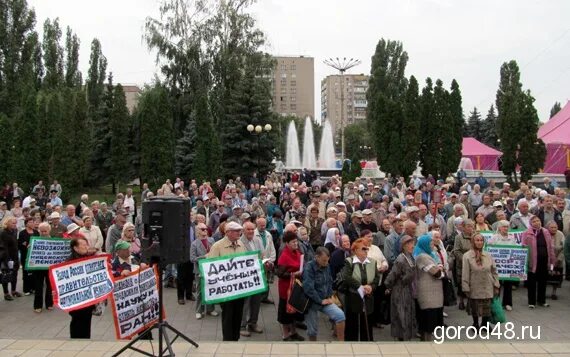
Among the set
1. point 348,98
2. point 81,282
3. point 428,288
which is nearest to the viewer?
point 81,282

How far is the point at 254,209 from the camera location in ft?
44.5

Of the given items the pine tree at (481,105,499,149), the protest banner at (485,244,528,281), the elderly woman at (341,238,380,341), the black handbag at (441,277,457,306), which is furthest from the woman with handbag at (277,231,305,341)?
the pine tree at (481,105,499,149)

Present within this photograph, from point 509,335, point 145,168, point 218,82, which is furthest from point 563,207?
point 218,82

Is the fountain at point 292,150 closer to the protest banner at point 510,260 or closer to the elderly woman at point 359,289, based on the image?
the protest banner at point 510,260

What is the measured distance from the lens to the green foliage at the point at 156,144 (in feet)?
99.6

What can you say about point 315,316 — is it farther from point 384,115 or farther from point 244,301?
point 384,115

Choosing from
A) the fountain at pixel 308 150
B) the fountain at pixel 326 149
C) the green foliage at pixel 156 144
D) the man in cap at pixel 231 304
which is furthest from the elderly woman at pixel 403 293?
the fountain at pixel 326 149

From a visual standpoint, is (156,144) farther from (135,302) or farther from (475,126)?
(475,126)

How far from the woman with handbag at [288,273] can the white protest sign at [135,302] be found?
1.86 metres

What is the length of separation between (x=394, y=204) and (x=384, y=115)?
1697cm

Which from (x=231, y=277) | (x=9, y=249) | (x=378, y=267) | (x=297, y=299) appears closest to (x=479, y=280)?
(x=378, y=267)

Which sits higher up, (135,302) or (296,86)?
(296,86)

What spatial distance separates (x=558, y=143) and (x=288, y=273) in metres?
34.5

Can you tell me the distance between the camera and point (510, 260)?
9555 mm
